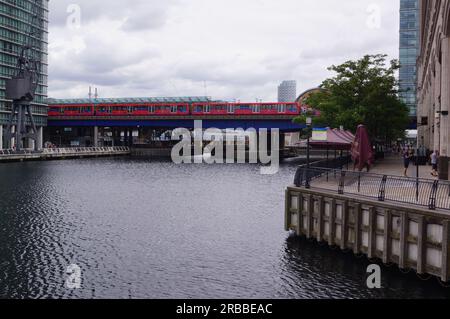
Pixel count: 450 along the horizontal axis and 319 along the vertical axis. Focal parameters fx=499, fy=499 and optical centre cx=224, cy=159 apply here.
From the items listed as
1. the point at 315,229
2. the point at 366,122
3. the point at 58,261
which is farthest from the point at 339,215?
the point at 366,122

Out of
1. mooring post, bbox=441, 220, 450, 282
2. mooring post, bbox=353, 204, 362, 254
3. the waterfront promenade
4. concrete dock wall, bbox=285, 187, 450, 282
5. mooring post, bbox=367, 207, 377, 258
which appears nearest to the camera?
mooring post, bbox=441, 220, 450, 282

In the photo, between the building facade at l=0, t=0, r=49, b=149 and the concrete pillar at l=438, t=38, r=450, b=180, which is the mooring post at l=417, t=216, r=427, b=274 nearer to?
the concrete pillar at l=438, t=38, r=450, b=180

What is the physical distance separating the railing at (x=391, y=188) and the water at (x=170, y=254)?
3.05m

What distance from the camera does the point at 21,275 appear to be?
21.5 metres

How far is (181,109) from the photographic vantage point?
127m

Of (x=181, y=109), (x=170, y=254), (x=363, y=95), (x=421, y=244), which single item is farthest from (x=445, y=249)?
(x=181, y=109)

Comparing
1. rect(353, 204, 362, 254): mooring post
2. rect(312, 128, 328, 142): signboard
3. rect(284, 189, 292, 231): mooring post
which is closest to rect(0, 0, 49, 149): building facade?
rect(312, 128, 328, 142): signboard

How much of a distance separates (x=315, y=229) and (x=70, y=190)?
32865 mm

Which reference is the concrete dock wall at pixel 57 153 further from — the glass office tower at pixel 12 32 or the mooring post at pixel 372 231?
the mooring post at pixel 372 231

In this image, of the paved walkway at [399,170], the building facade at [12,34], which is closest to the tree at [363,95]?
the paved walkway at [399,170]

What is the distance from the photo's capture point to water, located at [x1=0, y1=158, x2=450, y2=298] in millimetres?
19781

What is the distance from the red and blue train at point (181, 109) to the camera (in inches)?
4700

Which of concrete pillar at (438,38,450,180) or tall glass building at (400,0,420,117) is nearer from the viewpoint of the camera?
concrete pillar at (438,38,450,180)

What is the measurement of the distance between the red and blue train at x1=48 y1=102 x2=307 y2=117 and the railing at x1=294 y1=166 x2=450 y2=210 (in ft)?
299
